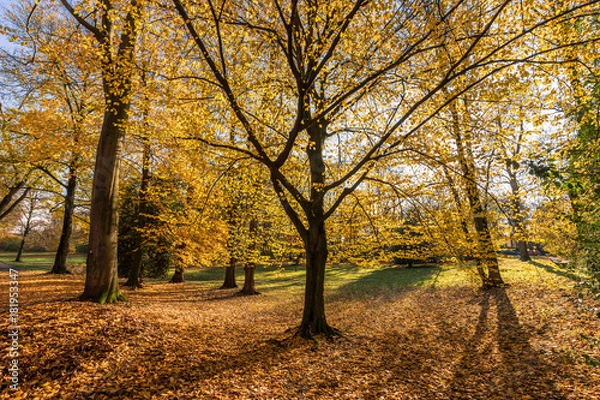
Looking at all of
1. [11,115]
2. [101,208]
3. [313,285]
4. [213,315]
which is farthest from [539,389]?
[11,115]

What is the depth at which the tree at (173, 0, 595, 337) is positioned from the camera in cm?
466

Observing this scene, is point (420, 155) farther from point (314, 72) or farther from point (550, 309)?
point (550, 309)

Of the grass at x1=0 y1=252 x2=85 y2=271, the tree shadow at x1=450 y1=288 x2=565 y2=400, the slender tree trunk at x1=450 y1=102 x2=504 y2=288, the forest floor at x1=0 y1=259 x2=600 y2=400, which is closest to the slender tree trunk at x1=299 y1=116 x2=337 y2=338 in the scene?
the forest floor at x1=0 y1=259 x2=600 y2=400

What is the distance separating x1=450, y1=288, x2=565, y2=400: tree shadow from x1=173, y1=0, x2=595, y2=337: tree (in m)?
2.66

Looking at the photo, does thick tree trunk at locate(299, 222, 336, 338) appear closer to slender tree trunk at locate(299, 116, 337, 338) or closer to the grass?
slender tree trunk at locate(299, 116, 337, 338)

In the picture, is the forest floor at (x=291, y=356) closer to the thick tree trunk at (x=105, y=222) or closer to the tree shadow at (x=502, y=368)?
the tree shadow at (x=502, y=368)

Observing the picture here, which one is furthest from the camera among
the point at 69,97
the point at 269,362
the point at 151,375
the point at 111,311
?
the point at 69,97

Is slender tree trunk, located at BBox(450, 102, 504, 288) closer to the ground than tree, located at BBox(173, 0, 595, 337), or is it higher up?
closer to the ground

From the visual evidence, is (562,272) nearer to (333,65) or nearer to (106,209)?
(333,65)

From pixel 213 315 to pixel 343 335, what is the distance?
13.2 ft

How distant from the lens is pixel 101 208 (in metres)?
6.89

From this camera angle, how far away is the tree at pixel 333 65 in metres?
4.66

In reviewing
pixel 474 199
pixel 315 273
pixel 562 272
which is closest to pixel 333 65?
pixel 315 273

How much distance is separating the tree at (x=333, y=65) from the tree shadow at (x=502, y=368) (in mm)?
2664
